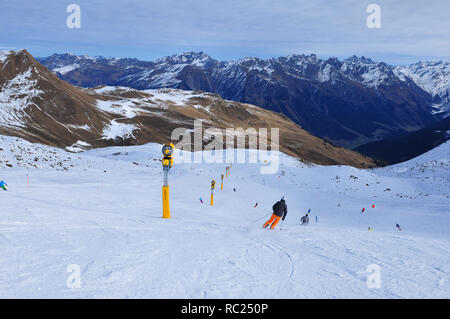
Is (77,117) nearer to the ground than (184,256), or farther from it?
farther from it

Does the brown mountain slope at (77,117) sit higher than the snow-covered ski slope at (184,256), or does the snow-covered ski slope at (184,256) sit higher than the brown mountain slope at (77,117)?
the brown mountain slope at (77,117)

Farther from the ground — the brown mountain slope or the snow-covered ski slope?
the brown mountain slope

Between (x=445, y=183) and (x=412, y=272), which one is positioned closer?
(x=412, y=272)

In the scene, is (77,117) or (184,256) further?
(77,117)

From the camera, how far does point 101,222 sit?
934 cm

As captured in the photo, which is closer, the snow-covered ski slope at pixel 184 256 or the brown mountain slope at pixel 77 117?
the snow-covered ski slope at pixel 184 256

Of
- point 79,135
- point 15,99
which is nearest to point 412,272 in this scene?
point 79,135

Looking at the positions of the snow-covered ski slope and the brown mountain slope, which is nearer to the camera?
the snow-covered ski slope

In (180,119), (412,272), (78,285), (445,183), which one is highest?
(180,119)
